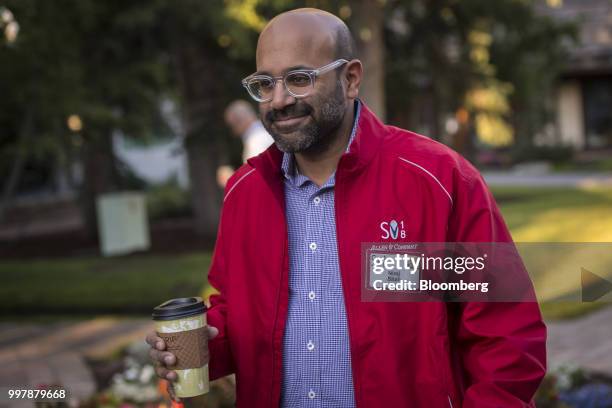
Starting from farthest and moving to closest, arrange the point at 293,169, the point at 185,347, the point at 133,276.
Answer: the point at 133,276 → the point at 293,169 → the point at 185,347

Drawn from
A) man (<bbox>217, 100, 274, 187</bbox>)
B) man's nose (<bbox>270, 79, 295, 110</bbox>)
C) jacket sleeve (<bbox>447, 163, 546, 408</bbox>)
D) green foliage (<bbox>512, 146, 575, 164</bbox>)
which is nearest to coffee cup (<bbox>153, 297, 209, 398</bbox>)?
man's nose (<bbox>270, 79, 295, 110</bbox>)

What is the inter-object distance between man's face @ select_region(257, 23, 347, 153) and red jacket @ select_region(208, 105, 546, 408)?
0.38 feet

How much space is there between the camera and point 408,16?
519 inches

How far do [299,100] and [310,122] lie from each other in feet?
0.24

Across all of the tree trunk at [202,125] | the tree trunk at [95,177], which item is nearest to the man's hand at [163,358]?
the tree trunk at [202,125]

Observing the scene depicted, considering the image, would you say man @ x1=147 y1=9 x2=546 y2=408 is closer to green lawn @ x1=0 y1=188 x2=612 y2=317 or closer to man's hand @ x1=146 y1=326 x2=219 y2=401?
man's hand @ x1=146 y1=326 x2=219 y2=401

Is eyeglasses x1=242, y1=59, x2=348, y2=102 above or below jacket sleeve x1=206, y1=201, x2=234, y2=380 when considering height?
above

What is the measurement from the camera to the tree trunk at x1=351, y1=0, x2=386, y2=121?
10.1 metres

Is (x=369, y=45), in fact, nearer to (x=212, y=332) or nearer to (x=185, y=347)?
(x=212, y=332)

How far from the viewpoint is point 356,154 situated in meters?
2.43

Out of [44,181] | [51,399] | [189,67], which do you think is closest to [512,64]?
[189,67]

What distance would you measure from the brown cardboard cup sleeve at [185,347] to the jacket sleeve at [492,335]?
76cm

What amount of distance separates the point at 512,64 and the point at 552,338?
8994 mm

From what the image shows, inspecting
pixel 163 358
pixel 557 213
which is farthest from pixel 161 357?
pixel 557 213
